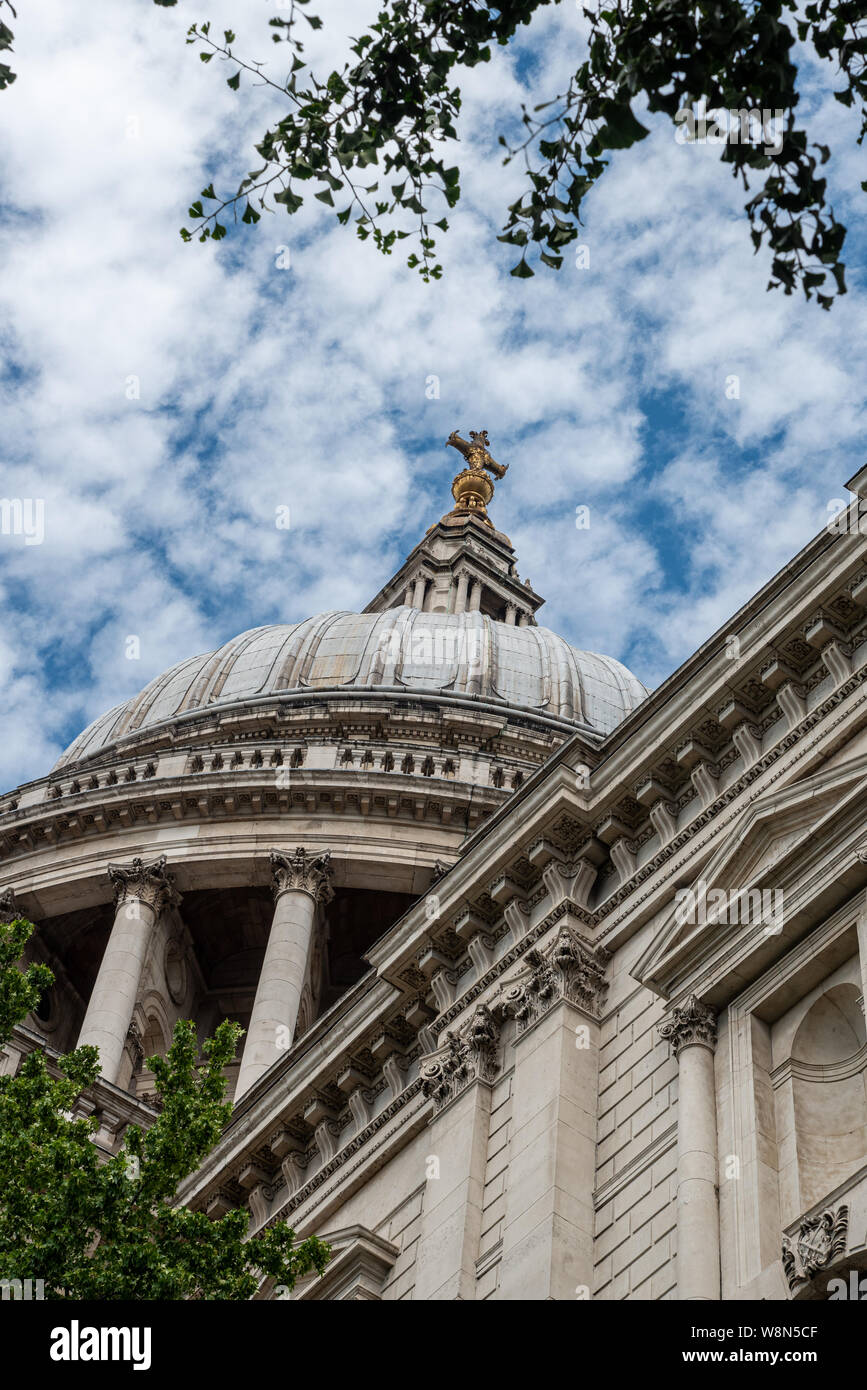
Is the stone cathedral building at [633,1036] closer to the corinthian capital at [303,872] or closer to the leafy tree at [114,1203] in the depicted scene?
the leafy tree at [114,1203]

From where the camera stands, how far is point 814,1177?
16078 mm

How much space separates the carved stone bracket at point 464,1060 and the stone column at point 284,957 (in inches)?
698

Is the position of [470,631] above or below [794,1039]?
above

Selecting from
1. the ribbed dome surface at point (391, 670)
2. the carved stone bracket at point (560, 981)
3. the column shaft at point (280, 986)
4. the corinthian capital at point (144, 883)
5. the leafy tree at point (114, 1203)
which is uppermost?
the ribbed dome surface at point (391, 670)

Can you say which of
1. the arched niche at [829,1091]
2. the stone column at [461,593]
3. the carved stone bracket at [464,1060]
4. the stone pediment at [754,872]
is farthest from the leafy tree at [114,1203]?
the stone column at [461,593]

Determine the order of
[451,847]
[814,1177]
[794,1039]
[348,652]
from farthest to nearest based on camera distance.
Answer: [348,652] → [451,847] → [794,1039] → [814,1177]

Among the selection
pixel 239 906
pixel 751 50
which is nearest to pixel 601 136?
pixel 751 50

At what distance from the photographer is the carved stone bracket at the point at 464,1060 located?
2064cm

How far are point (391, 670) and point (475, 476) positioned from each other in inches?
1079

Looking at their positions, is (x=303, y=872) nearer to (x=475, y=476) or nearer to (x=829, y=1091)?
(x=829, y=1091)

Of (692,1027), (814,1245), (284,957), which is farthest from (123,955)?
(814,1245)

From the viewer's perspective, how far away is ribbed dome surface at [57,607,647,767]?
2227 inches
